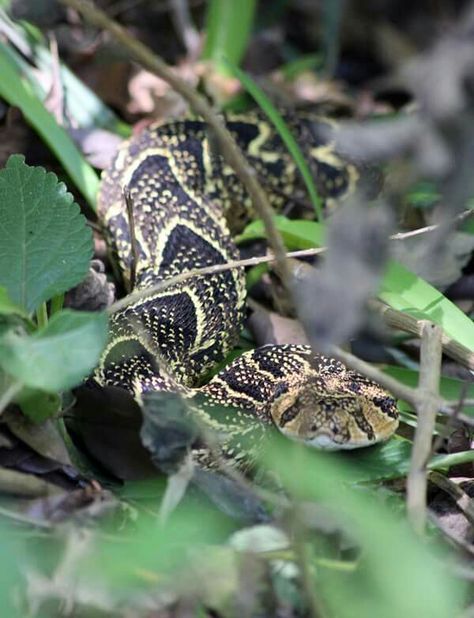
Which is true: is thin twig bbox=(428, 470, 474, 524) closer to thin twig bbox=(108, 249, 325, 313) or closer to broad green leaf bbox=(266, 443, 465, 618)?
broad green leaf bbox=(266, 443, 465, 618)

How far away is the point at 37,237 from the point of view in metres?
3.13

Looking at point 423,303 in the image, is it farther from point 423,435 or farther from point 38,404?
point 38,404

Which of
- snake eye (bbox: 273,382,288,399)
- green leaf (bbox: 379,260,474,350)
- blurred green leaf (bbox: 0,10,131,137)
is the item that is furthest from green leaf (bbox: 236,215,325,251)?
blurred green leaf (bbox: 0,10,131,137)

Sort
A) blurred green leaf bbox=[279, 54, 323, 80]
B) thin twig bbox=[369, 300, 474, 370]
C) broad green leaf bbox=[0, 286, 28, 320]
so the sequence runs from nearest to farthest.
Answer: broad green leaf bbox=[0, 286, 28, 320], thin twig bbox=[369, 300, 474, 370], blurred green leaf bbox=[279, 54, 323, 80]

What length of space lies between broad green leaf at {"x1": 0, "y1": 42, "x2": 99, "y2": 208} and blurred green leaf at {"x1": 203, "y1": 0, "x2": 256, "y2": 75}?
1.65 m

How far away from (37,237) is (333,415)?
118 cm

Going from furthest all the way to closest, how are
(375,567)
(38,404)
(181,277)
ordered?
(181,277) < (38,404) < (375,567)

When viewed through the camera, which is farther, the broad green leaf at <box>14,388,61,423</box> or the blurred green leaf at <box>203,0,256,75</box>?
the blurred green leaf at <box>203,0,256,75</box>

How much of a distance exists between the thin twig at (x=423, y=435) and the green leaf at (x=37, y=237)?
1088 mm

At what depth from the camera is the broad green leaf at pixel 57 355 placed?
2492 mm

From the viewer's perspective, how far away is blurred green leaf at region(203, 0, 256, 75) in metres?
6.41

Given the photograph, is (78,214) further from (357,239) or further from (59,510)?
(357,239)

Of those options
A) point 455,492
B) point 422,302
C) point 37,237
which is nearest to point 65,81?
point 422,302

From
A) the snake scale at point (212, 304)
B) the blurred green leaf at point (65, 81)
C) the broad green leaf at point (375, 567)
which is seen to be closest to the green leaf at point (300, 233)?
the snake scale at point (212, 304)
